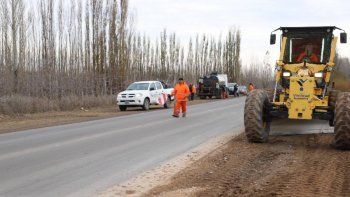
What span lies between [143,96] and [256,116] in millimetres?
17685

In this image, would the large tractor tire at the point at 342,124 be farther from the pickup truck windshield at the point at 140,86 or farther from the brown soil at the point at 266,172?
the pickup truck windshield at the point at 140,86

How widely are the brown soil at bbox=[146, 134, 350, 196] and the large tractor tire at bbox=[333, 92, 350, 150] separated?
0.25m

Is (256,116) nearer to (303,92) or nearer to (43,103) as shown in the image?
(303,92)

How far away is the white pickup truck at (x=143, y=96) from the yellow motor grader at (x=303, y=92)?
A: 633 inches

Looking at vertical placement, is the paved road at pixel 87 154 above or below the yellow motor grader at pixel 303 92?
below

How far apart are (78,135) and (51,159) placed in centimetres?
477

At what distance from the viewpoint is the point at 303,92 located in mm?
12094

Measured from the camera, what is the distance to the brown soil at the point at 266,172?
7.20 m

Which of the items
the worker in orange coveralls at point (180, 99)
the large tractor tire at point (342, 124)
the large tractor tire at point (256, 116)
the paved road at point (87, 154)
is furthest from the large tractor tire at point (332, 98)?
the worker in orange coveralls at point (180, 99)

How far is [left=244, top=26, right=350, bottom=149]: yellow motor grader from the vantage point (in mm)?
11570

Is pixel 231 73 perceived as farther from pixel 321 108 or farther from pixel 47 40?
pixel 321 108

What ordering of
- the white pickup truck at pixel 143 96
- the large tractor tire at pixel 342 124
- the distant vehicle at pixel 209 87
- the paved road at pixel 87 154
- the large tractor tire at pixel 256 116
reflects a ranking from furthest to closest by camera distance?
1. the distant vehicle at pixel 209 87
2. the white pickup truck at pixel 143 96
3. the large tractor tire at pixel 256 116
4. the large tractor tire at pixel 342 124
5. the paved road at pixel 87 154

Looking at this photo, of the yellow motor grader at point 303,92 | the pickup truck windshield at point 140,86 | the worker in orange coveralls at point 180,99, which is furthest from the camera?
the pickup truck windshield at point 140,86

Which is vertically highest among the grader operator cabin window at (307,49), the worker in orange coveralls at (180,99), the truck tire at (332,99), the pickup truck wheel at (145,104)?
the grader operator cabin window at (307,49)
